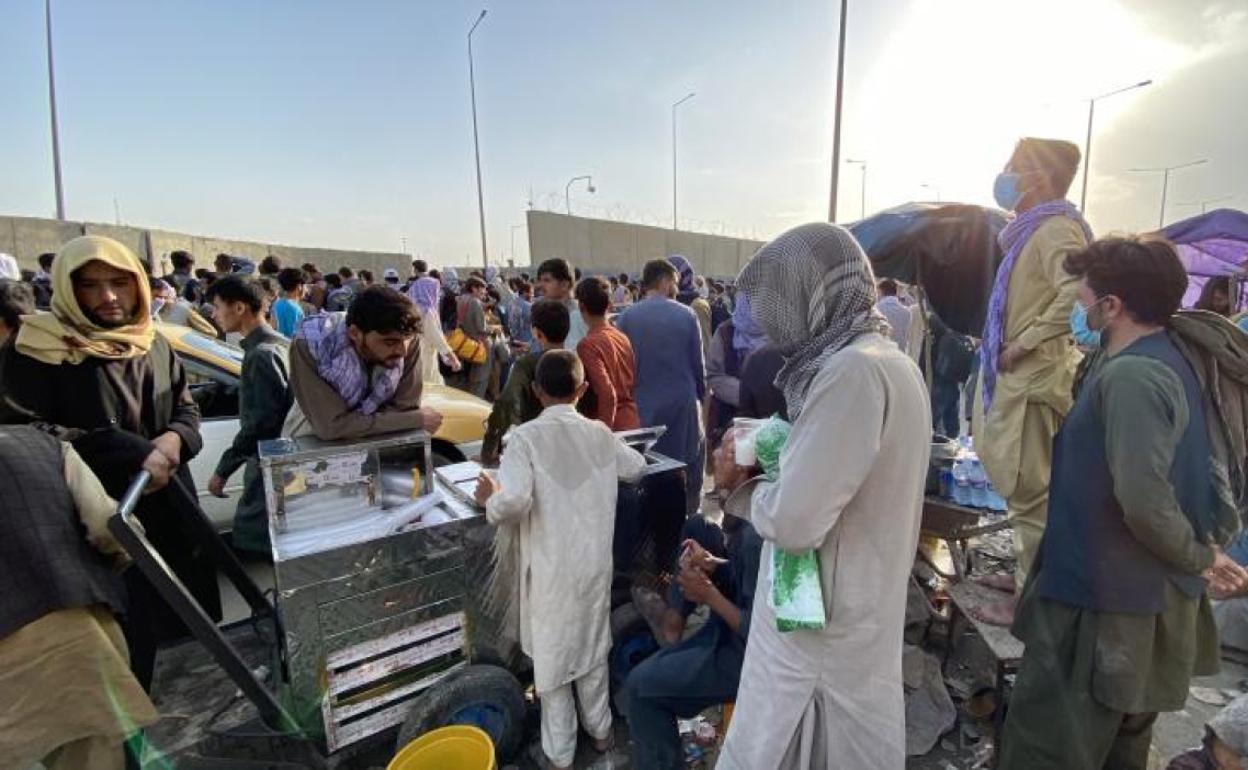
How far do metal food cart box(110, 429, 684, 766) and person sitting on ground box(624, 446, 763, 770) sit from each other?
0.59m

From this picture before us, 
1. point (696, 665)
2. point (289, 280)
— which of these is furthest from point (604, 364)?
point (289, 280)

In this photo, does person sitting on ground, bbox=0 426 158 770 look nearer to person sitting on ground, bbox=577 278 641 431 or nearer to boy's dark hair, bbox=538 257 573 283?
person sitting on ground, bbox=577 278 641 431

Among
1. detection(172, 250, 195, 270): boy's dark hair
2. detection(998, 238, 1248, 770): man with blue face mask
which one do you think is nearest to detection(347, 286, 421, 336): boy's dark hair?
detection(998, 238, 1248, 770): man with blue face mask

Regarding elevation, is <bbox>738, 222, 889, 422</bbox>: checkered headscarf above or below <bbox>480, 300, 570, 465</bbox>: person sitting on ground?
above

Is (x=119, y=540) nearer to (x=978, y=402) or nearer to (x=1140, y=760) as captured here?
(x=1140, y=760)

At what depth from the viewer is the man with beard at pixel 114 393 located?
2.17 metres

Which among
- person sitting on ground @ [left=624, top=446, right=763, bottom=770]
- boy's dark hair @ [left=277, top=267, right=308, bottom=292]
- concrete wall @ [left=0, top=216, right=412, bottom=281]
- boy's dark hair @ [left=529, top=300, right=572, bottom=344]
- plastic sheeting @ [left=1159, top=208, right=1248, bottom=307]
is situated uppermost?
concrete wall @ [left=0, top=216, right=412, bottom=281]

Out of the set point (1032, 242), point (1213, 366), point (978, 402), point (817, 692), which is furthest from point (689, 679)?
point (1032, 242)

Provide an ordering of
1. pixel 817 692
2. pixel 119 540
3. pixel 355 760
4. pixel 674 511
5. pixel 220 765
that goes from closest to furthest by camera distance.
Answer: pixel 817 692, pixel 119 540, pixel 220 765, pixel 355 760, pixel 674 511

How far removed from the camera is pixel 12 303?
3.15 meters

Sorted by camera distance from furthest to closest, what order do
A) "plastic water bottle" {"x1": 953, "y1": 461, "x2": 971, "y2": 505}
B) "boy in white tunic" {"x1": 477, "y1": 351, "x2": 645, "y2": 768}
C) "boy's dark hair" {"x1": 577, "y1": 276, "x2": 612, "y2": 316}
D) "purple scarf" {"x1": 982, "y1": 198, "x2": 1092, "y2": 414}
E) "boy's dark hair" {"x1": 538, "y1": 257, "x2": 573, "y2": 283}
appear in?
"boy's dark hair" {"x1": 538, "y1": 257, "x2": 573, "y2": 283}
"boy's dark hair" {"x1": 577, "y1": 276, "x2": 612, "y2": 316}
"plastic water bottle" {"x1": 953, "y1": 461, "x2": 971, "y2": 505}
"purple scarf" {"x1": 982, "y1": 198, "x2": 1092, "y2": 414}
"boy in white tunic" {"x1": 477, "y1": 351, "x2": 645, "y2": 768}

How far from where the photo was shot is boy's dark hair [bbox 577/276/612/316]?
3.74 metres

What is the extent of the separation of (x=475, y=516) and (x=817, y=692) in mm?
1327

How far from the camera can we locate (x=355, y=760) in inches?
97.5
